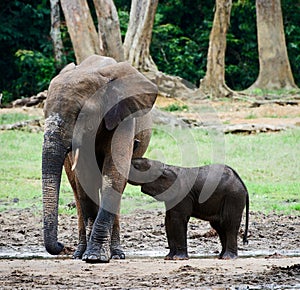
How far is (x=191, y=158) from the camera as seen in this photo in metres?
16.8

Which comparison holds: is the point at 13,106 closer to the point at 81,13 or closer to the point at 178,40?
the point at 81,13

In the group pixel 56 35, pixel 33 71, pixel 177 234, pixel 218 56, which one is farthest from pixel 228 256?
pixel 33 71

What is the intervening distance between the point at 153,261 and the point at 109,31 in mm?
13183

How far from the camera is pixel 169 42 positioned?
32312mm

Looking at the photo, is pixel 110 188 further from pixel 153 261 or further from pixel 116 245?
pixel 116 245

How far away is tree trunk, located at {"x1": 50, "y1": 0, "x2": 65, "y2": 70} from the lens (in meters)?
29.1

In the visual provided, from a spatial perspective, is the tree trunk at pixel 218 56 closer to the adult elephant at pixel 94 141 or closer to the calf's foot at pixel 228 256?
the adult elephant at pixel 94 141

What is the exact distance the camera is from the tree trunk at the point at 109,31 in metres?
21.4

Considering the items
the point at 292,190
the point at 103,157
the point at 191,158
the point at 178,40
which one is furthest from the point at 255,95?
the point at 103,157

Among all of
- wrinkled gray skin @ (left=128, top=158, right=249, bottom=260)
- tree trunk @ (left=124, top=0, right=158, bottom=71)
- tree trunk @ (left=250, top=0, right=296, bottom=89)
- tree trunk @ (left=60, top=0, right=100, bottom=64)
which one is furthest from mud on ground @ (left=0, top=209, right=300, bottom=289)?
tree trunk @ (left=250, top=0, right=296, bottom=89)

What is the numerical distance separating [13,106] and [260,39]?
9.05 meters

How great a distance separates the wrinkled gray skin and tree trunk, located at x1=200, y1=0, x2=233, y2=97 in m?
18.0

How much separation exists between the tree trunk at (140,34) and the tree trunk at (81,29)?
2241 millimetres

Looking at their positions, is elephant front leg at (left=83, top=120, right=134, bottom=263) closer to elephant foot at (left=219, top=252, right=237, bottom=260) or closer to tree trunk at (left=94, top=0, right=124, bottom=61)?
elephant foot at (left=219, top=252, right=237, bottom=260)
